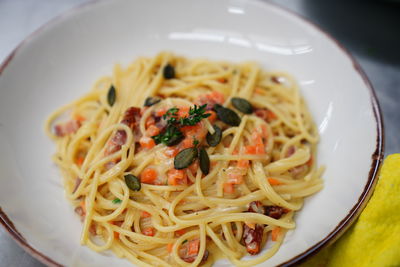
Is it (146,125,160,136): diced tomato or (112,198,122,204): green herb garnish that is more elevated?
(146,125,160,136): diced tomato

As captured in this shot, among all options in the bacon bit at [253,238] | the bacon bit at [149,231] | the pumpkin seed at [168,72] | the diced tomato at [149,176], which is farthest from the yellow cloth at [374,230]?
the pumpkin seed at [168,72]

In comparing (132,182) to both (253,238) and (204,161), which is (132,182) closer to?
(204,161)

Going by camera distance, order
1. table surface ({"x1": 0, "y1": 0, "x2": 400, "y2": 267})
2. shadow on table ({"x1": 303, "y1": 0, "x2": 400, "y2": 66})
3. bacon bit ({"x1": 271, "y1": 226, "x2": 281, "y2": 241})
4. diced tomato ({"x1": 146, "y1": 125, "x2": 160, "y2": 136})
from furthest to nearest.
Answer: shadow on table ({"x1": 303, "y1": 0, "x2": 400, "y2": 66}) → table surface ({"x1": 0, "y1": 0, "x2": 400, "y2": 267}) → diced tomato ({"x1": 146, "y1": 125, "x2": 160, "y2": 136}) → bacon bit ({"x1": 271, "y1": 226, "x2": 281, "y2": 241})

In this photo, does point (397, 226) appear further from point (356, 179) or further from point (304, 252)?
point (304, 252)

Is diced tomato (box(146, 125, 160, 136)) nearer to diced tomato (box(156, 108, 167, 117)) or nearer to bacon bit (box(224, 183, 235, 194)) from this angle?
diced tomato (box(156, 108, 167, 117))

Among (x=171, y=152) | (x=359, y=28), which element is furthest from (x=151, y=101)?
(x=359, y=28)

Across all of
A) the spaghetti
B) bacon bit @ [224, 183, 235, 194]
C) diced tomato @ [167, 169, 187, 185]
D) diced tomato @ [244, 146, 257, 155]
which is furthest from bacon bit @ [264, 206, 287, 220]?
diced tomato @ [167, 169, 187, 185]

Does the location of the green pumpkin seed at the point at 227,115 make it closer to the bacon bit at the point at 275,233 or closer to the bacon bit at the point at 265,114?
the bacon bit at the point at 265,114
